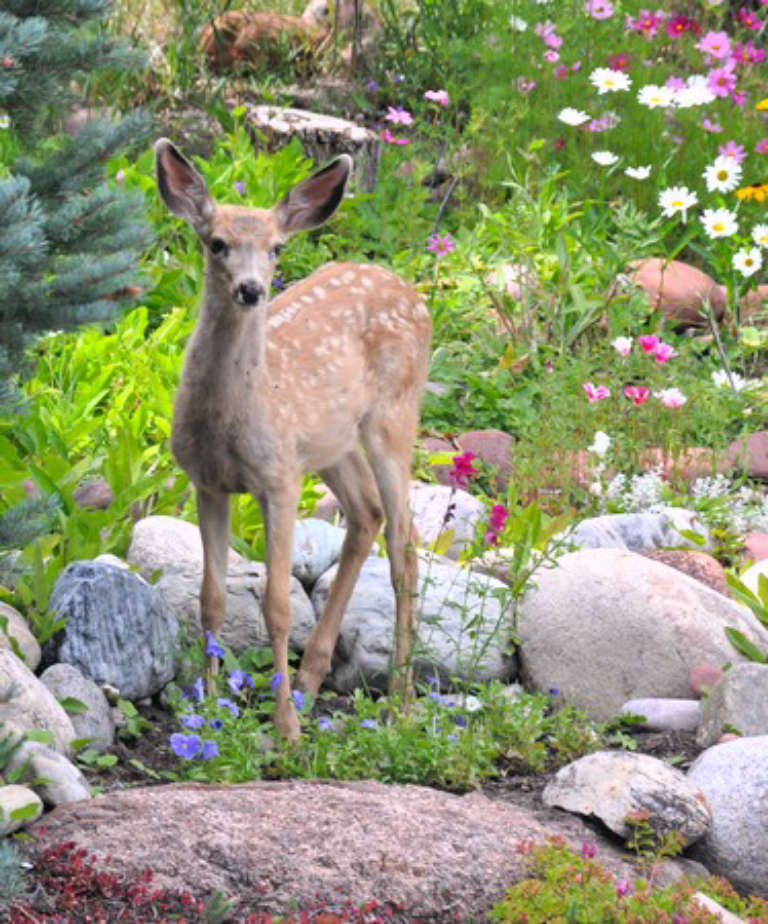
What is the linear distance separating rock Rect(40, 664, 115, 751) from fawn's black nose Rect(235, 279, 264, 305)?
4.43 feet

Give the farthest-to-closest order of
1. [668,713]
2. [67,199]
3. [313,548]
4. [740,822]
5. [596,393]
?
[596,393]
[313,548]
[668,713]
[740,822]
[67,199]

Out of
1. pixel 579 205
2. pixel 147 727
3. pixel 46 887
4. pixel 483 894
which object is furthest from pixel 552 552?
pixel 579 205

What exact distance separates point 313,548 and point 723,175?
4295mm

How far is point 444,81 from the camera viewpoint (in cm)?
1210

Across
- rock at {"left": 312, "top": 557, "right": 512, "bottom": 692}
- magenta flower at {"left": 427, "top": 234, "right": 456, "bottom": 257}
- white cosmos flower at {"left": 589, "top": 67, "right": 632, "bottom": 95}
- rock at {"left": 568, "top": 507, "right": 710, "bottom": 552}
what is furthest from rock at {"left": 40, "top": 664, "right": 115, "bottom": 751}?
white cosmos flower at {"left": 589, "top": 67, "right": 632, "bottom": 95}

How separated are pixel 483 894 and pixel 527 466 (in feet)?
11.4

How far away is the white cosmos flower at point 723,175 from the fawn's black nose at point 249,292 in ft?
17.1

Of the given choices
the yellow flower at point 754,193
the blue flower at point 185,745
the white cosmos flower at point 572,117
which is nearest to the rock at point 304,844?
the blue flower at point 185,745

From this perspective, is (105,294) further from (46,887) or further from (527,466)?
(527,466)

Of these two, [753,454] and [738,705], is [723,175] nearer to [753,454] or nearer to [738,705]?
[753,454]

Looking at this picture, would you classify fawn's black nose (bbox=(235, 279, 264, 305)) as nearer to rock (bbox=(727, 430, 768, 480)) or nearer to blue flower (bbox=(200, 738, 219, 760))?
blue flower (bbox=(200, 738, 219, 760))

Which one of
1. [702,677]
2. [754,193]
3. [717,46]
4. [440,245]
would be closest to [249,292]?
[702,677]

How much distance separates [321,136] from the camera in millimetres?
10750

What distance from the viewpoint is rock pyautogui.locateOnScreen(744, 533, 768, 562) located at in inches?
295
